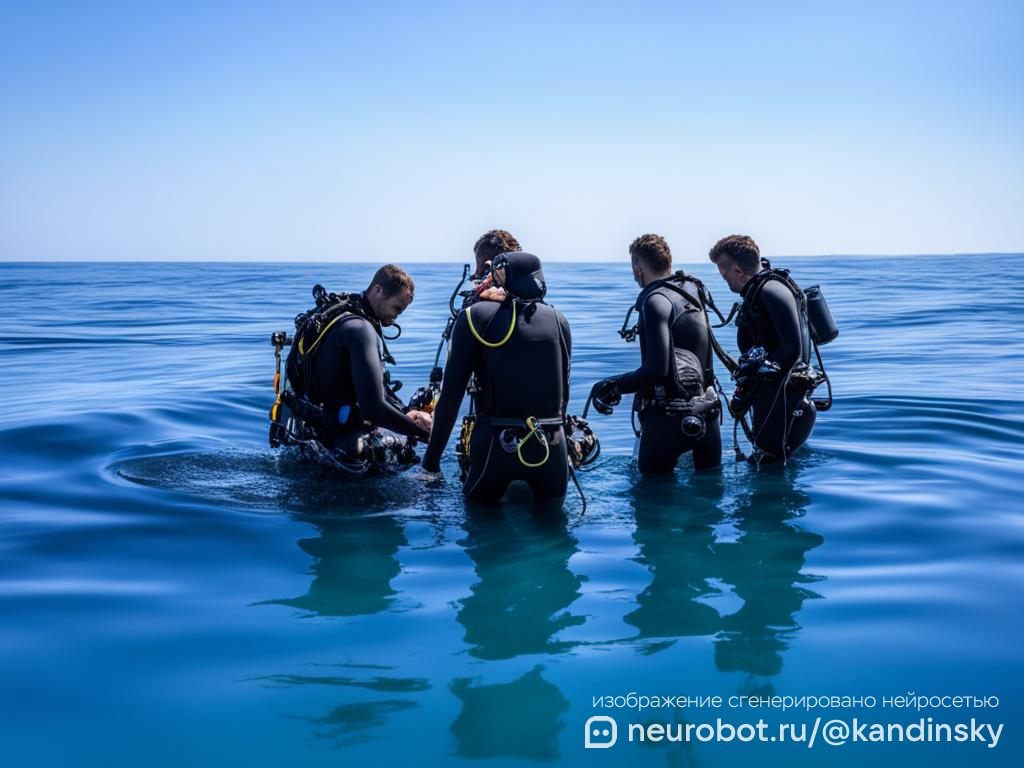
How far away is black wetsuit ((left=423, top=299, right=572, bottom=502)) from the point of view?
5.73 metres

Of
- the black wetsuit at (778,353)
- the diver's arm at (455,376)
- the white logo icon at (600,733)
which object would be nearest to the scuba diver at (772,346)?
the black wetsuit at (778,353)

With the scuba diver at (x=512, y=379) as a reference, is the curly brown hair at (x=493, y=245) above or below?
above

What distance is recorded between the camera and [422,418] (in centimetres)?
704

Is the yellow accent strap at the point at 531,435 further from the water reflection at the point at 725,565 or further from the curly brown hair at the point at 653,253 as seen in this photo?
the curly brown hair at the point at 653,253

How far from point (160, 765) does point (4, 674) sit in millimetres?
1221

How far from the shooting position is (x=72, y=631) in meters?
4.80

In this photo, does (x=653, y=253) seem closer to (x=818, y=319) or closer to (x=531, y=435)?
(x=818, y=319)

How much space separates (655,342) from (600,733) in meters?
3.52

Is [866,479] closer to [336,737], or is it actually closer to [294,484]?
[294,484]

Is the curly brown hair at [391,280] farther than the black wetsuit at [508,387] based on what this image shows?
Yes

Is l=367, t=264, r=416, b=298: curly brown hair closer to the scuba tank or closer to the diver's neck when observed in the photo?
the diver's neck

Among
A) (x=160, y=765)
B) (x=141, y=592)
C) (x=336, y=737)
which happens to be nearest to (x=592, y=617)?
(x=336, y=737)

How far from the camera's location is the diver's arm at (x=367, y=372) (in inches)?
259

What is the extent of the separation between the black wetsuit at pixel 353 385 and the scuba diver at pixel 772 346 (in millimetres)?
2881
